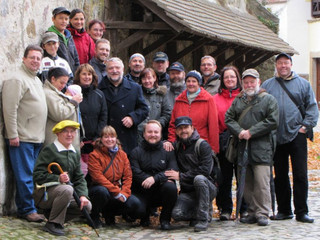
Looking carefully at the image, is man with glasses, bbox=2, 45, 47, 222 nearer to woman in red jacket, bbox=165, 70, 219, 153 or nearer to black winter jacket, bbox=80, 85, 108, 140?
black winter jacket, bbox=80, 85, 108, 140

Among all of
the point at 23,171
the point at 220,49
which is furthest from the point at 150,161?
the point at 220,49

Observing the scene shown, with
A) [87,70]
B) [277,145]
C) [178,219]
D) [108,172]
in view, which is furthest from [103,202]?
[277,145]

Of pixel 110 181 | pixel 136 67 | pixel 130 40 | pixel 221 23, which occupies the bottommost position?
pixel 110 181

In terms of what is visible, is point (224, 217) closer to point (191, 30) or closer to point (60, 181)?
point (60, 181)

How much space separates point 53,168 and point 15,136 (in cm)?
50

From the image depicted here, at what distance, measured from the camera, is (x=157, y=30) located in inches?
431

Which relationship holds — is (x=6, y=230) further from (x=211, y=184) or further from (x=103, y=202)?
(x=211, y=184)

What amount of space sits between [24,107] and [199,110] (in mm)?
1935

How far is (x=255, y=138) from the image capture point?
22.4 feet

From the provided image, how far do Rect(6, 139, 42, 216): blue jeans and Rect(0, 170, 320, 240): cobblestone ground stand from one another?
164mm

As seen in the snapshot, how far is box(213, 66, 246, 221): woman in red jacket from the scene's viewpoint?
7215mm

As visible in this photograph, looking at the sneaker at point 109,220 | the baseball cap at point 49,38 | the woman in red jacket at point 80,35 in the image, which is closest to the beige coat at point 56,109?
the baseball cap at point 49,38

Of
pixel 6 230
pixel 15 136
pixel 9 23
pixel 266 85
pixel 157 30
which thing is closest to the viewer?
pixel 6 230

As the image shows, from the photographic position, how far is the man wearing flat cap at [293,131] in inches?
272
